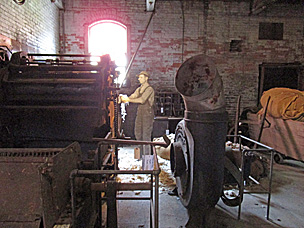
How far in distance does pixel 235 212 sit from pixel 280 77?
6970 mm

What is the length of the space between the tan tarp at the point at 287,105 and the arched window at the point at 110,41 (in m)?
4.80

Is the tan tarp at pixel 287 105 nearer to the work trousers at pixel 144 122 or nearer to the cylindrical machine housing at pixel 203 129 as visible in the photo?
the work trousers at pixel 144 122

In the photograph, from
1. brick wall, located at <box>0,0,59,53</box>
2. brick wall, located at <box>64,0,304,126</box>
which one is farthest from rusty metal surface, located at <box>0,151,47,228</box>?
brick wall, located at <box>64,0,304,126</box>

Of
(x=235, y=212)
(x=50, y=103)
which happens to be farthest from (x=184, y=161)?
(x=50, y=103)

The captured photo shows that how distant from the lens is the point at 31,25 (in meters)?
5.39

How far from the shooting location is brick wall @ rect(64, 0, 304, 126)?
7.52 metres

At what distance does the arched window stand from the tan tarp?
189 inches

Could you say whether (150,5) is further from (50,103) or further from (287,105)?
(50,103)

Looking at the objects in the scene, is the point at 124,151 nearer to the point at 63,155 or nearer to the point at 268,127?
the point at 268,127

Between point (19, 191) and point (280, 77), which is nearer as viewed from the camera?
point (19, 191)

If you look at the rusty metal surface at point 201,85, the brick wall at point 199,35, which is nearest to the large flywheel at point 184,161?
the rusty metal surface at point 201,85

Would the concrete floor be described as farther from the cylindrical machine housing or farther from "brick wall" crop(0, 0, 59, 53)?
"brick wall" crop(0, 0, 59, 53)

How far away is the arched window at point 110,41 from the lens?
304 inches

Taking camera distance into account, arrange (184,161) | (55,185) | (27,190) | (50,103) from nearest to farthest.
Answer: (55,185)
(27,190)
(184,161)
(50,103)
